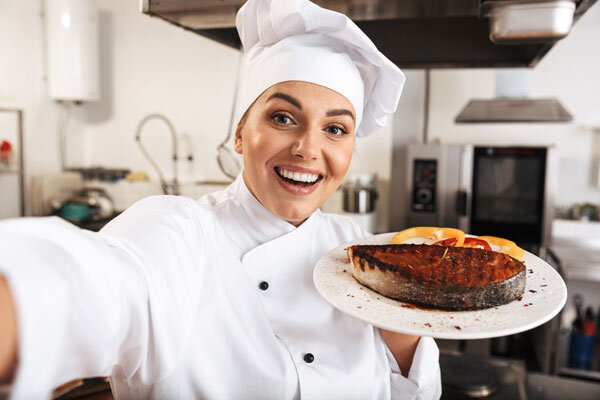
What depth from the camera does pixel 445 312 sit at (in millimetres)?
813

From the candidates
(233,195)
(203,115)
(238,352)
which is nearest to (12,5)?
(203,115)

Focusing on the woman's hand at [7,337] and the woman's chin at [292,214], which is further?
the woman's chin at [292,214]

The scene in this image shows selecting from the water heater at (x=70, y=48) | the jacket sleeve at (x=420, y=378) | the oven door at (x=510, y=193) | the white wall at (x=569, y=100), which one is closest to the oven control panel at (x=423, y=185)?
the oven door at (x=510, y=193)

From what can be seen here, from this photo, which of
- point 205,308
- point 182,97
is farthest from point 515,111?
point 205,308

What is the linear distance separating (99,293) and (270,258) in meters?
0.52

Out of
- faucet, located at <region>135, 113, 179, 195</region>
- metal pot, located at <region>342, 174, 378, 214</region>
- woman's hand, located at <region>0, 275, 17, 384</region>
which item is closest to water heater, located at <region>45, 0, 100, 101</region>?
faucet, located at <region>135, 113, 179, 195</region>

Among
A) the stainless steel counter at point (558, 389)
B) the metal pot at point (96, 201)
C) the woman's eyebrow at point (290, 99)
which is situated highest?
the woman's eyebrow at point (290, 99)

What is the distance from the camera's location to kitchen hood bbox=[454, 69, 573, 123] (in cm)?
343

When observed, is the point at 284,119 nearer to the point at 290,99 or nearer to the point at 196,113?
the point at 290,99

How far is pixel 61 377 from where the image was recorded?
1.90 feet

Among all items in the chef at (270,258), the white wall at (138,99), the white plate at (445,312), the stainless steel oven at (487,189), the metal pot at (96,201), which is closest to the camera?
the white plate at (445,312)

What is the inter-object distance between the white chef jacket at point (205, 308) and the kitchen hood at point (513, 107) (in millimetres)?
2700

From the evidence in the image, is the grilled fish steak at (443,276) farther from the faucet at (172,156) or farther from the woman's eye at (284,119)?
the faucet at (172,156)

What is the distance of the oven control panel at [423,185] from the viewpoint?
11.5ft
